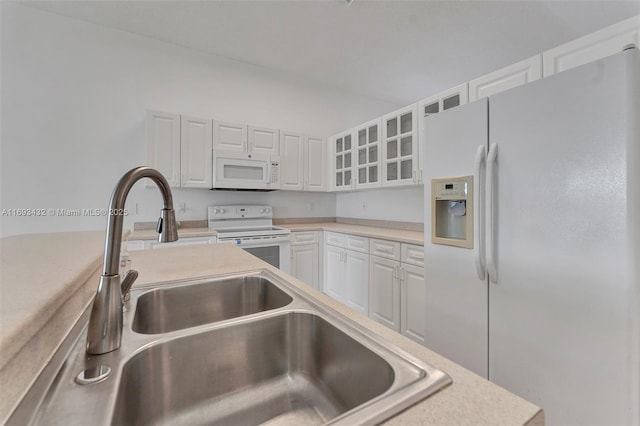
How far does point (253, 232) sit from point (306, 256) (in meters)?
0.72

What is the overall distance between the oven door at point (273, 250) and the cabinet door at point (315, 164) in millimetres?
958

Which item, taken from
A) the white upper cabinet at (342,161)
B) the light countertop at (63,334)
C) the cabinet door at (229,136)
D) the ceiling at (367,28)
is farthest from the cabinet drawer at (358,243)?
the ceiling at (367,28)

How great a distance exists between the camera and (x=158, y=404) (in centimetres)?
64

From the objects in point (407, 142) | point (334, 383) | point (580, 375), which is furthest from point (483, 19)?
point (334, 383)

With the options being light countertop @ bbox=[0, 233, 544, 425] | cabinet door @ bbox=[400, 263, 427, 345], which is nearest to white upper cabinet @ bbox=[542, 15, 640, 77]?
cabinet door @ bbox=[400, 263, 427, 345]

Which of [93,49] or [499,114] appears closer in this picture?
[499,114]

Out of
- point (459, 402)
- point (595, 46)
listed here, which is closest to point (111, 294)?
point (459, 402)

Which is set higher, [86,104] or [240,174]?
[86,104]

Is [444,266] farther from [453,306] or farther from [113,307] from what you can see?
[113,307]

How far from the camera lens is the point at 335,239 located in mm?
3146

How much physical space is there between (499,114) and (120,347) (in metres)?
1.71

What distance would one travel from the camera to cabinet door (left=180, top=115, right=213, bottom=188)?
2844 mm

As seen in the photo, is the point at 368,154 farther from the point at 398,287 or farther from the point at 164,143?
the point at 164,143

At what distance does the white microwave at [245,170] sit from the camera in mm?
2963
